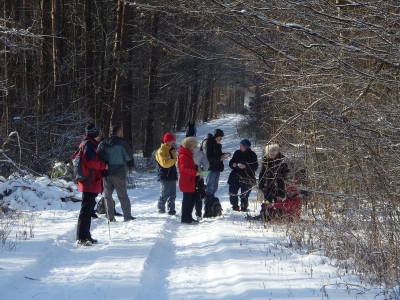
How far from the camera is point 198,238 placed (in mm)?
9289

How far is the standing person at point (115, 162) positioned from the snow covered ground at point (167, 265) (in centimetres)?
57

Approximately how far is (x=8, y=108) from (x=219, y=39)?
Result: 30.2ft

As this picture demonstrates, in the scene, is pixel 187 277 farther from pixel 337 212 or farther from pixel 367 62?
pixel 367 62

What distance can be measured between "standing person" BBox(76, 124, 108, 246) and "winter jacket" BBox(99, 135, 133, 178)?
1.69 meters

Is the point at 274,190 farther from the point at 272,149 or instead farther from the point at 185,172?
the point at 185,172

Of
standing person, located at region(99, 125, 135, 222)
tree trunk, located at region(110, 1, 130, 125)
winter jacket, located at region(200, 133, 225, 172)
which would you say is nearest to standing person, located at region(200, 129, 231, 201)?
winter jacket, located at region(200, 133, 225, 172)

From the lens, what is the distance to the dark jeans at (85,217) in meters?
8.56

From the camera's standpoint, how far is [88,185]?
342 inches

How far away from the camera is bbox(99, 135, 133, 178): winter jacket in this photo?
415 inches

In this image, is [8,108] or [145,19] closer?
[8,108]

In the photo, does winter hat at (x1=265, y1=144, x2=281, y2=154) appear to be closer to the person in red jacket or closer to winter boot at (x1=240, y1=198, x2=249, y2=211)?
the person in red jacket

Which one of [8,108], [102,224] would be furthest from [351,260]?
[8,108]

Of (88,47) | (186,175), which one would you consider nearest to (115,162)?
(186,175)

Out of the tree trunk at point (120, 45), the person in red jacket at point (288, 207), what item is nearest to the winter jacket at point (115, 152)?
the person in red jacket at point (288, 207)
